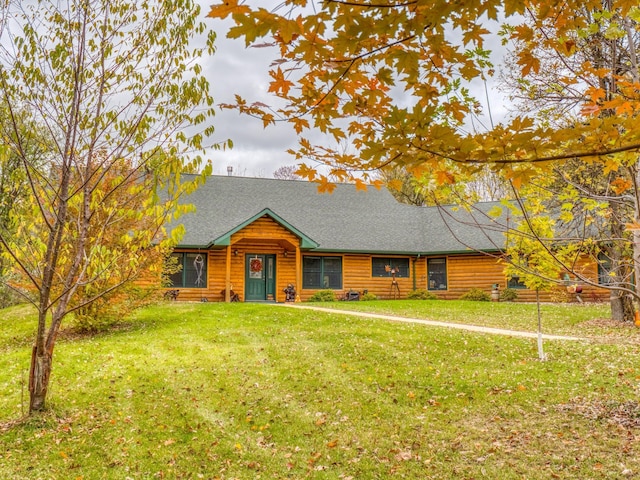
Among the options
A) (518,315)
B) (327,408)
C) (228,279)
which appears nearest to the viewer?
(327,408)

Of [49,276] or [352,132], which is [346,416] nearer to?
[49,276]

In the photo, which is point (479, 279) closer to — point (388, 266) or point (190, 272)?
point (388, 266)

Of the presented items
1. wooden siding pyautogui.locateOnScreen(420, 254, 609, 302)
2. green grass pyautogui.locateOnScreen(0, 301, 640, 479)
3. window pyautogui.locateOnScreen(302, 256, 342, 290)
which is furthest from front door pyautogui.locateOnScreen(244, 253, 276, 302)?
green grass pyautogui.locateOnScreen(0, 301, 640, 479)

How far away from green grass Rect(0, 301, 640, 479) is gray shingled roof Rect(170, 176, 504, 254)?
11.3m

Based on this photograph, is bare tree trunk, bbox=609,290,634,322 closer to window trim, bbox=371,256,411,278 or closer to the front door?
window trim, bbox=371,256,411,278

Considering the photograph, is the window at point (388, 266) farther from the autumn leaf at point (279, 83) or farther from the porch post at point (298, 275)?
the autumn leaf at point (279, 83)

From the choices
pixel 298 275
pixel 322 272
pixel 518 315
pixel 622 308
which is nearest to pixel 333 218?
pixel 322 272

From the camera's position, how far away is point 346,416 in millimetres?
6930

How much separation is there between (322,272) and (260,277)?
9.48ft

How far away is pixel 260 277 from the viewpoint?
21672 mm

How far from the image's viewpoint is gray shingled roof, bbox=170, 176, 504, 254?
73.7 feet

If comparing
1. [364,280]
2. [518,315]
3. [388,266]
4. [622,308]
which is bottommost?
[518,315]

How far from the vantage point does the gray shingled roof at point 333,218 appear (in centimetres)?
2247

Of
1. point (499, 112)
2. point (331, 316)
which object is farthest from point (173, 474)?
point (499, 112)
